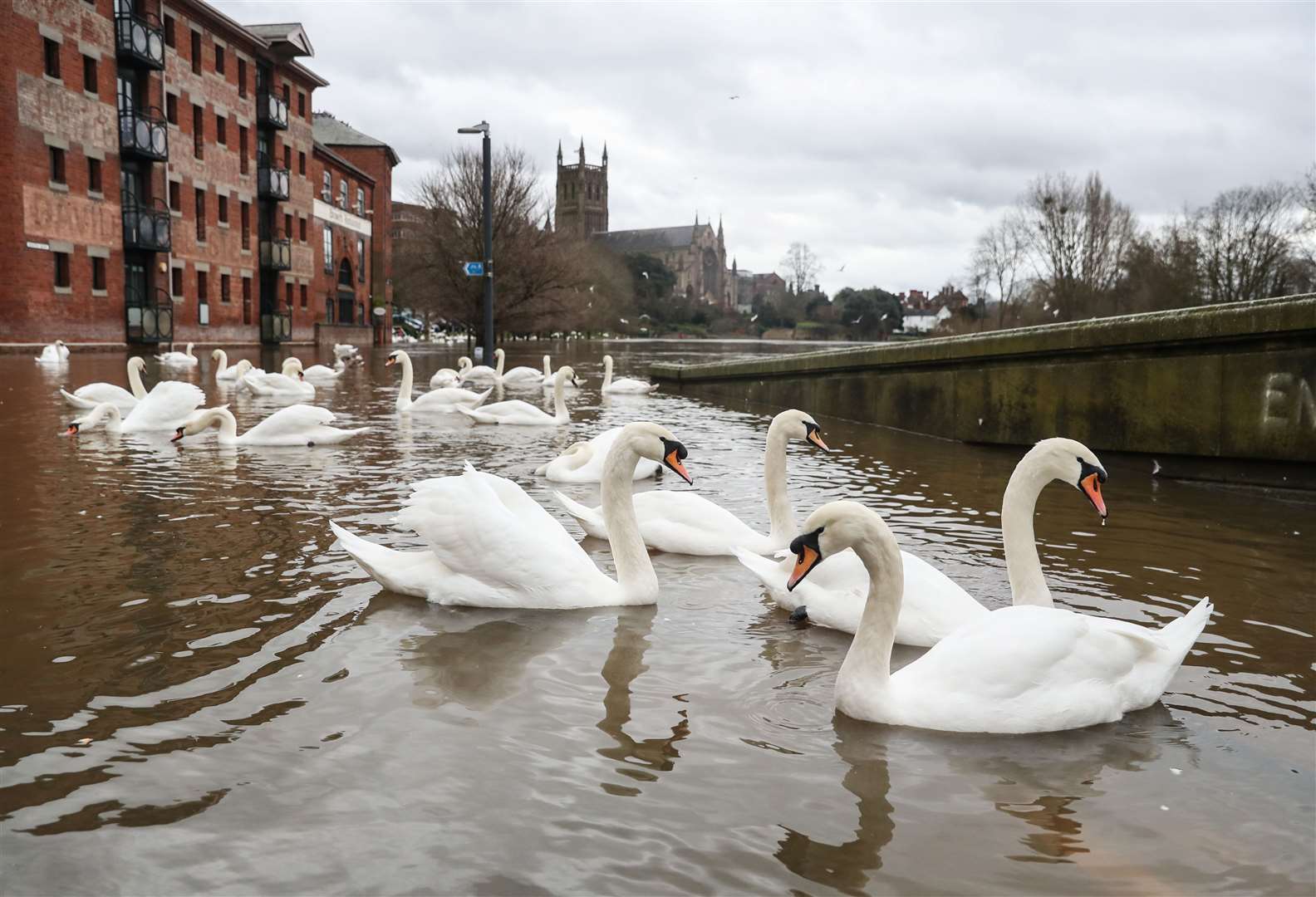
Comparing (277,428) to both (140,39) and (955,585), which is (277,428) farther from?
(140,39)

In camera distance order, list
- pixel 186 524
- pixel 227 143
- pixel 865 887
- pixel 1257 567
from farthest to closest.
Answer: pixel 227 143
pixel 186 524
pixel 1257 567
pixel 865 887

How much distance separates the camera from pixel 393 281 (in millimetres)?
83125

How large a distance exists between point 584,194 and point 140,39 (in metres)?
138

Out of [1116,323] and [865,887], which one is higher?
[1116,323]

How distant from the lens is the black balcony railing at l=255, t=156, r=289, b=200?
47500 millimetres

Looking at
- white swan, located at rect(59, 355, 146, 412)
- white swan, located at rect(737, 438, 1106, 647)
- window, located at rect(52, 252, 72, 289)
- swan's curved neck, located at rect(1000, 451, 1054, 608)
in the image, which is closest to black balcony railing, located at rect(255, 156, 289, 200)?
window, located at rect(52, 252, 72, 289)

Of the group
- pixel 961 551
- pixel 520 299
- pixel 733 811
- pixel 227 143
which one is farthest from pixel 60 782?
pixel 520 299

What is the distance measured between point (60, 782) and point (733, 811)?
2.04 metres

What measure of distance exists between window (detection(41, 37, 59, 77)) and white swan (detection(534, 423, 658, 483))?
2923 cm

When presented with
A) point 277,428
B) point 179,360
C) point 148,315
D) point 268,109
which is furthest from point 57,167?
point 277,428

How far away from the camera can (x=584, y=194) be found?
170 meters

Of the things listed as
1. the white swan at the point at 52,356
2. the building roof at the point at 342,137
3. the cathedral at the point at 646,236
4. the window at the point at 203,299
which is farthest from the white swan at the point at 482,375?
the cathedral at the point at 646,236

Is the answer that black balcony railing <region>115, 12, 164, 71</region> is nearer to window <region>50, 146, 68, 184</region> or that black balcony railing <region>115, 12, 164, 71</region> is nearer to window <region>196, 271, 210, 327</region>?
window <region>50, 146, 68, 184</region>

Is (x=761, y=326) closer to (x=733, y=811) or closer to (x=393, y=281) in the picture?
(x=393, y=281)
